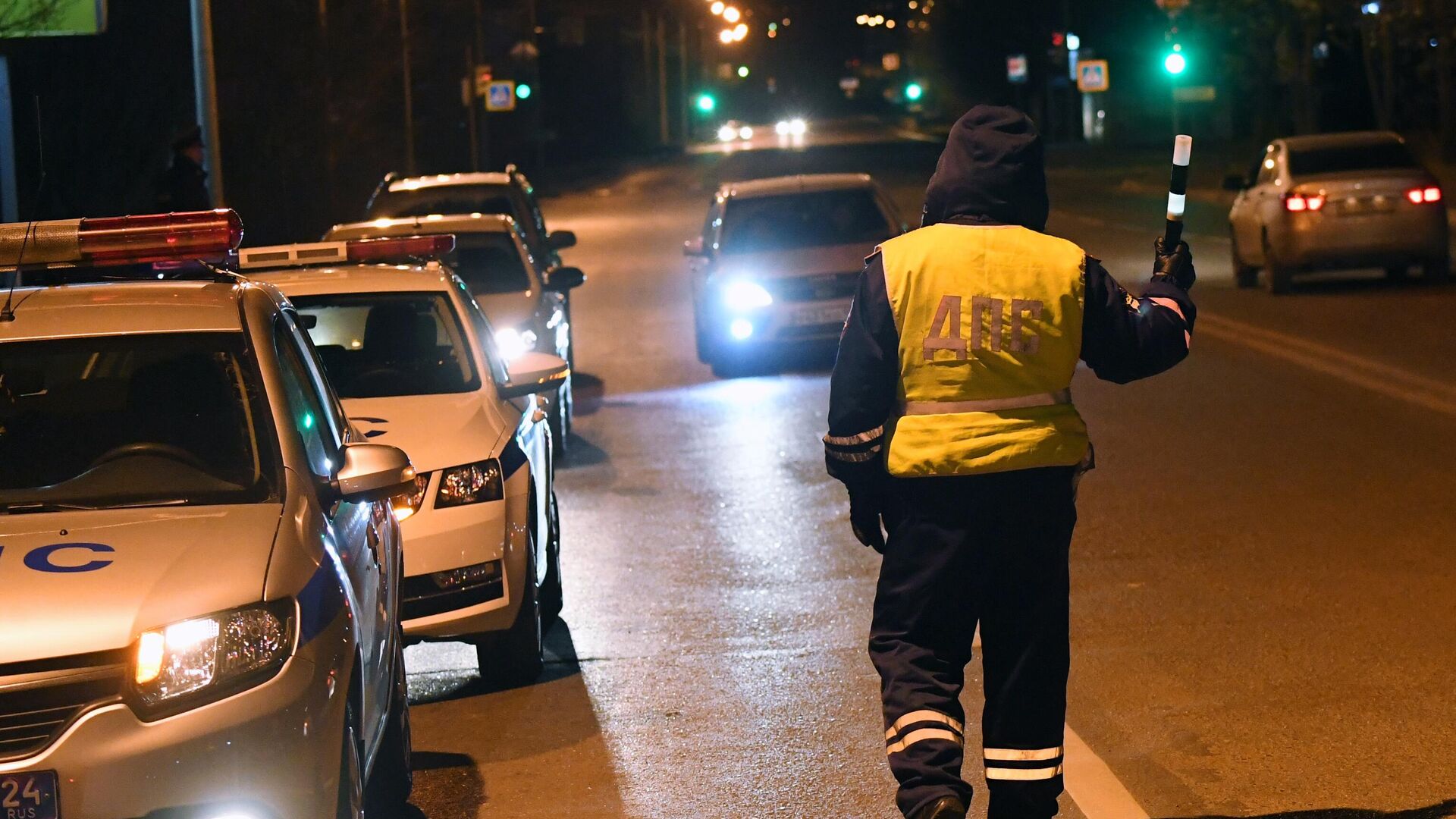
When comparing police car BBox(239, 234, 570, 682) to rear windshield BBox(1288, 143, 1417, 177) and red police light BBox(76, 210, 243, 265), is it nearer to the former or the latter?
red police light BBox(76, 210, 243, 265)

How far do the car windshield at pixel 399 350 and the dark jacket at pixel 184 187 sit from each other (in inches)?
280

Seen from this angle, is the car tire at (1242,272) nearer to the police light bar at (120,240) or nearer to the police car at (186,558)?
the police car at (186,558)

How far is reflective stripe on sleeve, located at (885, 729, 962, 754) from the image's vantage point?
15.3 ft

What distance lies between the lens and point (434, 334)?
29.3 feet

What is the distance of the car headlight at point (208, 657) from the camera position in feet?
13.5

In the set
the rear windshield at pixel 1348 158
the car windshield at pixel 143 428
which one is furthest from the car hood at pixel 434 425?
the rear windshield at pixel 1348 158

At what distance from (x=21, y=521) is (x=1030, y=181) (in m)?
2.56

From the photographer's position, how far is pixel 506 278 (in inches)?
555

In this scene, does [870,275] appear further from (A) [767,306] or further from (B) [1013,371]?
(A) [767,306]

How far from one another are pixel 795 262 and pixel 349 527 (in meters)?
12.1

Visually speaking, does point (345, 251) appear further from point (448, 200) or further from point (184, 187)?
point (448, 200)

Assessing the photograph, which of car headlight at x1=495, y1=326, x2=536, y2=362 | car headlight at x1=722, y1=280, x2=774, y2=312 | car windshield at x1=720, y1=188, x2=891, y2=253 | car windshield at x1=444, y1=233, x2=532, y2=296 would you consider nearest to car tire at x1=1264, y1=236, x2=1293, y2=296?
car windshield at x1=720, y1=188, x2=891, y2=253

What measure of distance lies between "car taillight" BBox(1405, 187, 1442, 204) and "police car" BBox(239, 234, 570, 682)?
1390cm

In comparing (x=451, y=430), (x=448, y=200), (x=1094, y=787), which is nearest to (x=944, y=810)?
(x=1094, y=787)
